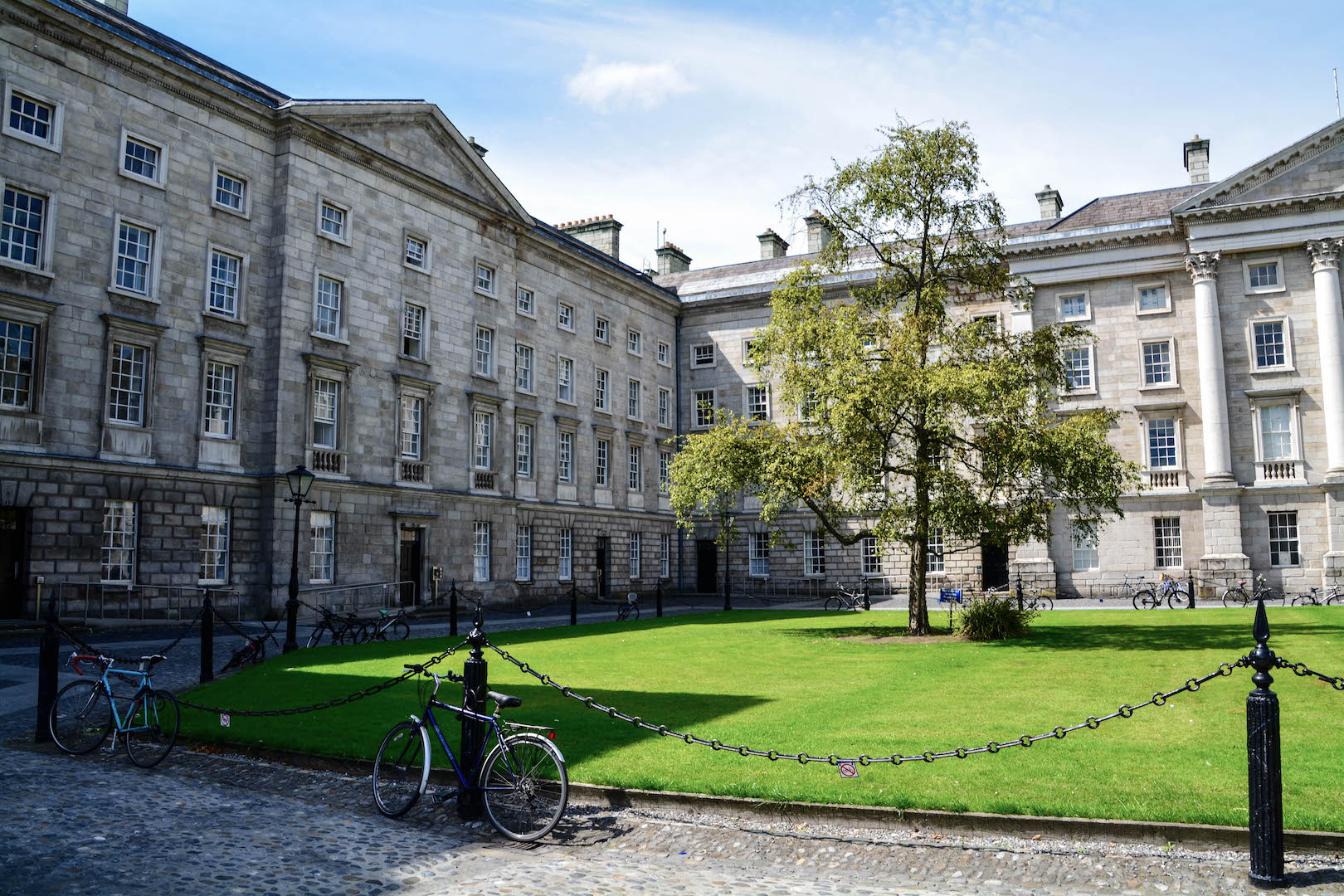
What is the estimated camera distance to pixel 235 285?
27.2 metres

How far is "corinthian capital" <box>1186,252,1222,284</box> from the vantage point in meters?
38.2

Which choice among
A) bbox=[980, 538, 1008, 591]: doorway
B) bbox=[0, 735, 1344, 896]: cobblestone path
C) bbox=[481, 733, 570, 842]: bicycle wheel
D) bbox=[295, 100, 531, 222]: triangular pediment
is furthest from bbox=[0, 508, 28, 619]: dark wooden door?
bbox=[980, 538, 1008, 591]: doorway

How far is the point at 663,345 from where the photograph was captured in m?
48.3

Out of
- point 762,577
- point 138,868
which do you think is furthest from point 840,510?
point 762,577

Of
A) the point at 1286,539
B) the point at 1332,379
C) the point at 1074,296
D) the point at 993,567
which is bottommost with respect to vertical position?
the point at 993,567

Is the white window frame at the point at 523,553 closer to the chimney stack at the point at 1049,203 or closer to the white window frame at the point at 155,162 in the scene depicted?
the white window frame at the point at 155,162

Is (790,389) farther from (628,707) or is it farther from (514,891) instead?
(514,891)

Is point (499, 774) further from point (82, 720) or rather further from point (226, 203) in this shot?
point (226, 203)

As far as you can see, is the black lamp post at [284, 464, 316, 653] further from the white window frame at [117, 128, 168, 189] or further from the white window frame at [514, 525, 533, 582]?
the white window frame at [514, 525, 533, 582]

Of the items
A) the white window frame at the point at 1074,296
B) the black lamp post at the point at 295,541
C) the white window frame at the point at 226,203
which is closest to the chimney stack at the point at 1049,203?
the white window frame at the point at 1074,296

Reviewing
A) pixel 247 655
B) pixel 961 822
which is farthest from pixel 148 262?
pixel 961 822

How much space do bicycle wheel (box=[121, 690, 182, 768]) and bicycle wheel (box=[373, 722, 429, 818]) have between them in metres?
3.07

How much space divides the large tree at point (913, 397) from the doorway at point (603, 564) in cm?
1740

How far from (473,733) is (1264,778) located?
5673 millimetres
